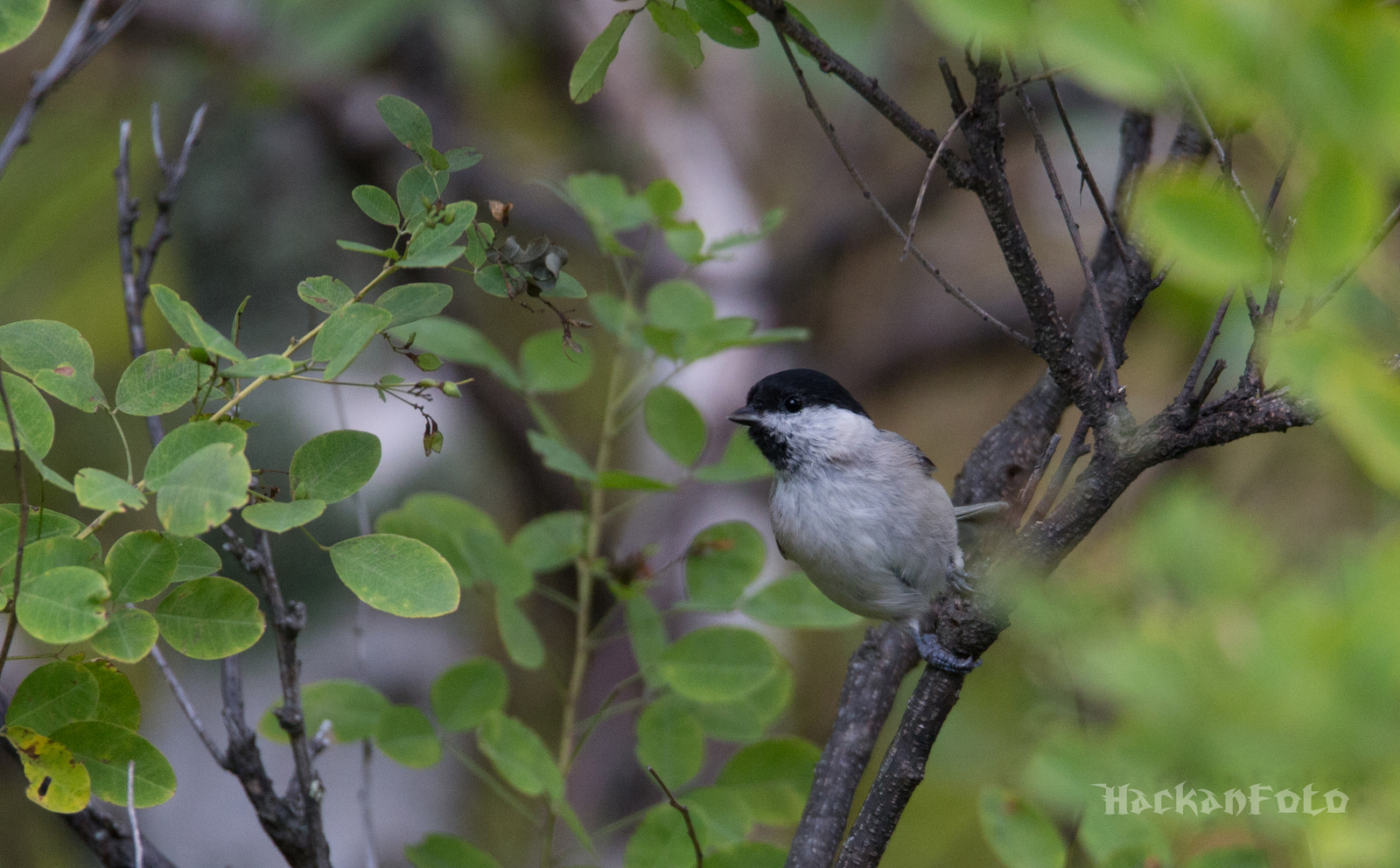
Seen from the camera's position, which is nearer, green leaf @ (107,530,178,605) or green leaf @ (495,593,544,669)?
green leaf @ (107,530,178,605)

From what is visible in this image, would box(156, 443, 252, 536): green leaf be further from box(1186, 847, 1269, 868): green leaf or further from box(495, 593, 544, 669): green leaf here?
box(1186, 847, 1269, 868): green leaf

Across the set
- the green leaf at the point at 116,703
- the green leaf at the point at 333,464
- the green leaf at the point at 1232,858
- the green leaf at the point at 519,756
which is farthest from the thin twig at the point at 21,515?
the green leaf at the point at 1232,858

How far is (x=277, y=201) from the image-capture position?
3.94 meters

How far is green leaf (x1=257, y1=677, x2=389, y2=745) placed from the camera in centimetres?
172

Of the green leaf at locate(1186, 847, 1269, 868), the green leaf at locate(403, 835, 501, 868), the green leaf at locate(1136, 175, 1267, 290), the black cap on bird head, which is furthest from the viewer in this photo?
the black cap on bird head

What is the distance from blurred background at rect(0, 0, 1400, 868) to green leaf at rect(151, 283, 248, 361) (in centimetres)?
175

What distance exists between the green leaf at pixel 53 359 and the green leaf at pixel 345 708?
83cm

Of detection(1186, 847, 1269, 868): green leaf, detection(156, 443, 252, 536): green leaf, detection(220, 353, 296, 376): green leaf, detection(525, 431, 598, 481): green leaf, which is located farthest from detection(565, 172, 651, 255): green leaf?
detection(1186, 847, 1269, 868): green leaf

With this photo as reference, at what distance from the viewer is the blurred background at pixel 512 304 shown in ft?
10.5

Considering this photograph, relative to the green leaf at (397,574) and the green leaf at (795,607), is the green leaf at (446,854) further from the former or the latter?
the green leaf at (397,574)

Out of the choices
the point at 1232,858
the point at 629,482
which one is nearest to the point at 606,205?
the point at 629,482

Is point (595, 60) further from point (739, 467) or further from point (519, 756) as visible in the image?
point (519, 756)

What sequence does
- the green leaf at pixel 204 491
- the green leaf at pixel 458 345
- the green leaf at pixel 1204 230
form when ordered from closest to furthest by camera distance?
1. the green leaf at pixel 1204 230
2. the green leaf at pixel 204 491
3. the green leaf at pixel 458 345

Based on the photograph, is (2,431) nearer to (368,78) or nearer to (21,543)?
(21,543)
